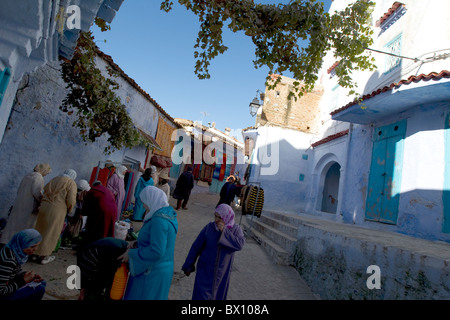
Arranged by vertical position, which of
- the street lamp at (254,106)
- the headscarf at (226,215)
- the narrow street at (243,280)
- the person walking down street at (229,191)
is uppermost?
the street lamp at (254,106)

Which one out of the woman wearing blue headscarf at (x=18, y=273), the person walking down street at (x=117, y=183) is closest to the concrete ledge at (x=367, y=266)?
the woman wearing blue headscarf at (x=18, y=273)

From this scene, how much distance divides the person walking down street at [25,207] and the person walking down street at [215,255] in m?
3.01

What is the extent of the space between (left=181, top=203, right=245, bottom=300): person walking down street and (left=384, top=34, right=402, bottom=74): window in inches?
293

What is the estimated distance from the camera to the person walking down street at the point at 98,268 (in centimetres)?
243

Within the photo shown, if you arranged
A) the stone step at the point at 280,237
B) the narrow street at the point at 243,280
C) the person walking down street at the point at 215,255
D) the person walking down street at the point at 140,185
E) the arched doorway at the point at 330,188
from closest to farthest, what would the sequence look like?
the person walking down street at the point at 215,255 → the narrow street at the point at 243,280 → the stone step at the point at 280,237 → the person walking down street at the point at 140,185 → the arched doorway at the point at 330,188

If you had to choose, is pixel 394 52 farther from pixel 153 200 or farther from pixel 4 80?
pixel 4 80

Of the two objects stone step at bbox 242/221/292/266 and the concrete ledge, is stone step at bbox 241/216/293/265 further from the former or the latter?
the concrete ledge

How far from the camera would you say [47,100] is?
17.0ft

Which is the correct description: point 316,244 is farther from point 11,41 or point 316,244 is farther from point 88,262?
point 11,41

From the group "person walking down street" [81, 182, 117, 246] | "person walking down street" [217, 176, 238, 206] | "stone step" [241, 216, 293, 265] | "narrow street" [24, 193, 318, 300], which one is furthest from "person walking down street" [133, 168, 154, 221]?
"stone step" [241, 216, 293, 265]

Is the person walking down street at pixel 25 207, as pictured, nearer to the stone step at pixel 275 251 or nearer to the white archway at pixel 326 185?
the stone step at pixel 275 251

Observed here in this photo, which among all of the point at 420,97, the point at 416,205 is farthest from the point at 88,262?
the point at 420,97

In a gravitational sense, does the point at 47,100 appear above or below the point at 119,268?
above
